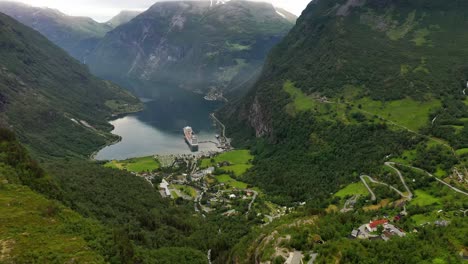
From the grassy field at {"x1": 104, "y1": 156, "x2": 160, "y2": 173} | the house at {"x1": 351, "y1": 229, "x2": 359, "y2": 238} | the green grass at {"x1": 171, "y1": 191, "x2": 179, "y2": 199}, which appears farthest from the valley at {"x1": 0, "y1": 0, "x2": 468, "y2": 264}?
the green grass at {"x1": 171, "y1": 191, "x2": 179, "y2": 199}

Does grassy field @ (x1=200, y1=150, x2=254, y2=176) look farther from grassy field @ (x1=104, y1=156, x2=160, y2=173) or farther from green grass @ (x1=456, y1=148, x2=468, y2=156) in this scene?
green grass @ (x1=456, y1=148, x2=468, y2=156)

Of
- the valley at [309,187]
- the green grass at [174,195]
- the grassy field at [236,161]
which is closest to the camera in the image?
the valley at [309,187]

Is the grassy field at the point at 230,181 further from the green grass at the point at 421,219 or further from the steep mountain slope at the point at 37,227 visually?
the green grass at the point at 421,219

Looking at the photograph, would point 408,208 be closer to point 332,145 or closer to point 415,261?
point 415,261

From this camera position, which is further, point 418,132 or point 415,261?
point 418,132

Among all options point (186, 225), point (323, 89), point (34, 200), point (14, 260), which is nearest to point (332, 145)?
point (323, 89)

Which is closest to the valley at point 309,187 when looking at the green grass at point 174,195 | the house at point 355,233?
the house at point 355,233

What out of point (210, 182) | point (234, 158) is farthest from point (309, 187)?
point (234, 158)
